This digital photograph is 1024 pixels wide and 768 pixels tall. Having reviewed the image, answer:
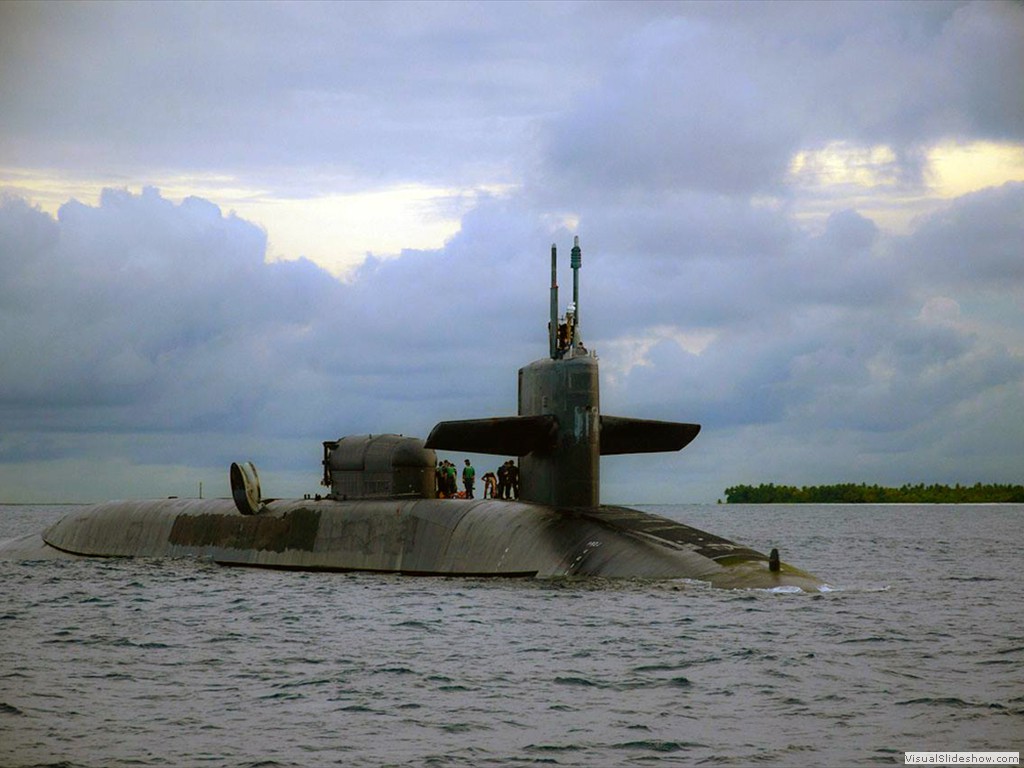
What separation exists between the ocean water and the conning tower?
2781 millimetres

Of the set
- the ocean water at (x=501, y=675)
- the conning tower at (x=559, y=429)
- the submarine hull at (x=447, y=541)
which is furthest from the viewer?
the conning tower at (x=559, y=429)

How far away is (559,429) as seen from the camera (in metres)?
26.9

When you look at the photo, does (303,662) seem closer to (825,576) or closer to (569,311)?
(569,311)

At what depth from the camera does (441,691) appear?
15.8 meters

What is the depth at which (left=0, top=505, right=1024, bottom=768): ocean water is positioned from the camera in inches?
508

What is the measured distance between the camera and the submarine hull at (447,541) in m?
24.6

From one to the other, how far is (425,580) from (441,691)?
37.8 ft

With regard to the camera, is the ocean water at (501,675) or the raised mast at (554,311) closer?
the ocean water at (501,675)

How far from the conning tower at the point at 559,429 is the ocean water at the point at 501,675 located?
2.78 metres

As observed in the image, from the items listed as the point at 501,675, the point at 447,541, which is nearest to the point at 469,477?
the point at 447,541

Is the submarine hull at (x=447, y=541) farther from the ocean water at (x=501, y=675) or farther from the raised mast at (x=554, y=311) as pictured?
the raised mast at (x=554, y=311)

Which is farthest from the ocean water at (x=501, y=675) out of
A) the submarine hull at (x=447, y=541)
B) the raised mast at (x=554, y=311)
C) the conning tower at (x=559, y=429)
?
the raised mast at (x=554, y=311)

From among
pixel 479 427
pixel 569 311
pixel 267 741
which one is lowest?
pixel 267 741

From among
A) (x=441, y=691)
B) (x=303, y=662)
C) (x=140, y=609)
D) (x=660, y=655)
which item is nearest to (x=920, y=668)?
(x=660, y=655)
